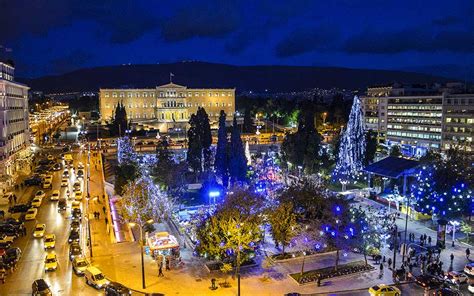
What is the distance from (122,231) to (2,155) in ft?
82.1

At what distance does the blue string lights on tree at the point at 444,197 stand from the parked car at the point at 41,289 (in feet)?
97.5

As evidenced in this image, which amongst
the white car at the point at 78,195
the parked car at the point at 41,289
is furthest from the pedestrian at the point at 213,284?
the white car at the point at 78,195

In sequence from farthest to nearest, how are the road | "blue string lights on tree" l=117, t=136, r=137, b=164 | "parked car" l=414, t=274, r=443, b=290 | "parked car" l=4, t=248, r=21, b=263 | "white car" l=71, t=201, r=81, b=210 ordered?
"blue string lights on tree" l=117, t=136, r=137, b=164 < "white car" l=71, t=201, r=81, b=210 < "parked car" l=4, t=248, r=21, b=263 < the road < "parked car" l=414, t=274, r=443, b=290

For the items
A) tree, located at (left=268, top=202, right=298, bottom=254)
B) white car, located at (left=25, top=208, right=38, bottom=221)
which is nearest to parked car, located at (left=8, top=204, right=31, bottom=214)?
white car, located at (left=25, top=208, right=38, bottom=221)

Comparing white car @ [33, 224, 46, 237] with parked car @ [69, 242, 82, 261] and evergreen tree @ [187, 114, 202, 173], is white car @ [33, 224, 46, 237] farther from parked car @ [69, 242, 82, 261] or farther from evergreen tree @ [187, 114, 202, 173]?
evergreen tree @ [187, 114, 202, 173]

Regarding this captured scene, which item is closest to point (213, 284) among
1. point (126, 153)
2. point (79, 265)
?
point (79, 265)

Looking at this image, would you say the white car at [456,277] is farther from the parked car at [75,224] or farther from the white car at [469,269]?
the parked car at [75,224]

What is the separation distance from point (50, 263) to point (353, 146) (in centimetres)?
4163

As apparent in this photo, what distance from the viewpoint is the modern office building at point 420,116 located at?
8043 centimetres

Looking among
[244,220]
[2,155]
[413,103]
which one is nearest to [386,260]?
[244,220]

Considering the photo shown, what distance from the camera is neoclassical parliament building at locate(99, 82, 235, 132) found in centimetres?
12900

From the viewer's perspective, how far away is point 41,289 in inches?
923

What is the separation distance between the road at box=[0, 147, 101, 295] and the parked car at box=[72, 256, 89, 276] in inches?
13.3

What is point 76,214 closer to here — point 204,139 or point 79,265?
point 79,265
